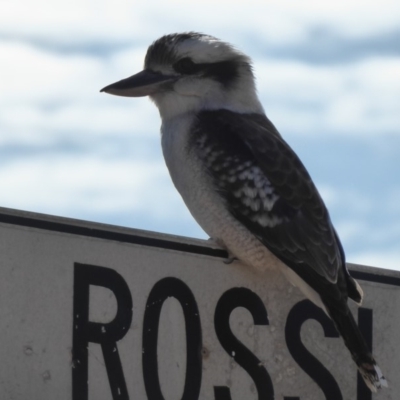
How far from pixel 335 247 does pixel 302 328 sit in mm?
704

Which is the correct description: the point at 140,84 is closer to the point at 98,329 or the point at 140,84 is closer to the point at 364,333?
the point at 364,333

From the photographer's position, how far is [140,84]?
184 inches

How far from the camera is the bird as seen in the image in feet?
12.3

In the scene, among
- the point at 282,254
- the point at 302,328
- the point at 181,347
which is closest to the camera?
the point at 181,347

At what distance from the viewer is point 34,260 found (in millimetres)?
3000

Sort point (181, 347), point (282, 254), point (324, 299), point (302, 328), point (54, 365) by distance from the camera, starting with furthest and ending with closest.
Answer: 1. point (282, 254)
2. point (324, 299)
3. point (302, 328)
4. point (181, 347)
5. point (54, 365)

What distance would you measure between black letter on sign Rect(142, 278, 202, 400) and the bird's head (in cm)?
158

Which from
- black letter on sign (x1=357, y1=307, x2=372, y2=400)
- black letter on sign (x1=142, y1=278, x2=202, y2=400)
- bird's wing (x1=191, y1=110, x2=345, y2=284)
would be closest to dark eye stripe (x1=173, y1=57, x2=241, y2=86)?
bird's wing (x1=191, y1=110, x2=345, y2=284)

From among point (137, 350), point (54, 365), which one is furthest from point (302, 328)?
point (54, 365)

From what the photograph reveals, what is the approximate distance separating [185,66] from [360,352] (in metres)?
1.89

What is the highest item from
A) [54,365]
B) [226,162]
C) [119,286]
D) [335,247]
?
[226,162]

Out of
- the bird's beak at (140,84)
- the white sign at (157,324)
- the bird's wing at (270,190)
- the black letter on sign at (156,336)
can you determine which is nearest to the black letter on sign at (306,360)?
the white sign at (157,324)

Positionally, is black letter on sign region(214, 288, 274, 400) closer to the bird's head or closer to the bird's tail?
the bird's tail

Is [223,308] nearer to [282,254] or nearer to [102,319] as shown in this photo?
[102,319]
